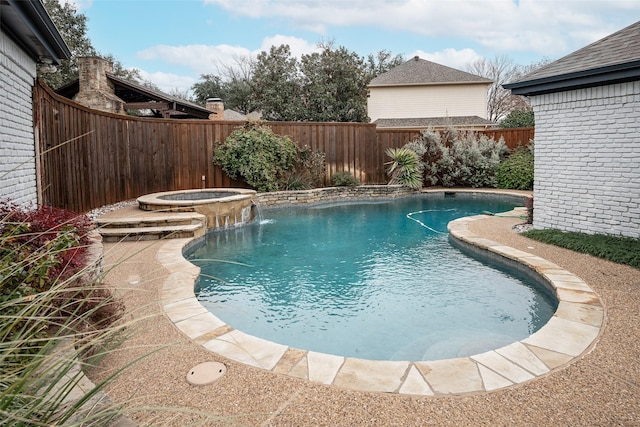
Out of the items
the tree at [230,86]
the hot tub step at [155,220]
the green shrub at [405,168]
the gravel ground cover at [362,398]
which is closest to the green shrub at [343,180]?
the green shrub at [405,168]

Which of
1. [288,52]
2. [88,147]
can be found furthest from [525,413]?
[288,52]

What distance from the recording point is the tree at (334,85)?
23.2 metres

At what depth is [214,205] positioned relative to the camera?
8.13m

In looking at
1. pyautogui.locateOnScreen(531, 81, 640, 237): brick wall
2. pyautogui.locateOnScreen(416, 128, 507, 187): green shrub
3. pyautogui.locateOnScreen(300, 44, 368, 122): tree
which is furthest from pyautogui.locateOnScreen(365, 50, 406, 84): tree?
pyautogui.locateOnScreen(531, 81, 640, 237): brick wall

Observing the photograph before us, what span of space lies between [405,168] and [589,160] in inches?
300

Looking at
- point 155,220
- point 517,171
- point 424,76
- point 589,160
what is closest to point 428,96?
point 424,76

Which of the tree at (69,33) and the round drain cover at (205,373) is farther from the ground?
the tree at (69,33)

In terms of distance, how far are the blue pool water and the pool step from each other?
36 centimetres

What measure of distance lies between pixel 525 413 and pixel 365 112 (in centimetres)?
2282

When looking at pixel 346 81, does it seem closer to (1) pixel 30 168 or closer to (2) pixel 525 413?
(1) pixel 30 168

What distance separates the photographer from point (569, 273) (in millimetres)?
4594

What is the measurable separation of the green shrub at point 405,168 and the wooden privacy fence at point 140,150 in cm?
56

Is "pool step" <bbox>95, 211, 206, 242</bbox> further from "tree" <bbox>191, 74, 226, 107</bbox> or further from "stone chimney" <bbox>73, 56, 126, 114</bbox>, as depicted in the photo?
"tree" <bbox>191, 74, 226, 107</bbox>

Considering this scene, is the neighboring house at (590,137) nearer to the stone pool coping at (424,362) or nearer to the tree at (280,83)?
the stone pool coping at (424,362)
